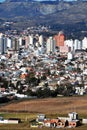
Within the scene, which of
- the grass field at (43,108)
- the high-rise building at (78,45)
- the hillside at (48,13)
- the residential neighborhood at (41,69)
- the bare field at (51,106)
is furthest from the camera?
the hillside at (48,13)

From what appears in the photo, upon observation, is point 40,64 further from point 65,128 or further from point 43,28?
point 43,28

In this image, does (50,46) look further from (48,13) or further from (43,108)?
→ (48,13)

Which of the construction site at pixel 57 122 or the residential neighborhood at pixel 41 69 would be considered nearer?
the construction site at pixel 57 122

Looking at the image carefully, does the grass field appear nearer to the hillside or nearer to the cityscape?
the cityscape

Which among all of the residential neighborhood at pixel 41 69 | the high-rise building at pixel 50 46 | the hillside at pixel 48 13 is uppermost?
the hillside at pixel 48 13

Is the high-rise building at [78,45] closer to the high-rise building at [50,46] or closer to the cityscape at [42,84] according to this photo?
the cityscape at [42,84]

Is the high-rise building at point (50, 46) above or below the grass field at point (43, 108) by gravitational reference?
above

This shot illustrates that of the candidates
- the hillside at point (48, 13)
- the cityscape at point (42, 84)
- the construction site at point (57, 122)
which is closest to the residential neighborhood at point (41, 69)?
the cityscape at point (42, 84)

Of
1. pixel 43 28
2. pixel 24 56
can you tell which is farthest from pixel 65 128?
pixel 43 28

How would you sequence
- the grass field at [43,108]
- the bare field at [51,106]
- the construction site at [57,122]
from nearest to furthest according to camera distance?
the construction site at [57,122]
the grass field at [43,108]
the bare field at [51,106]

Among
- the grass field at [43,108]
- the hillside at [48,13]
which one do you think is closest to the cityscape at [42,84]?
the grass field at [43,108]

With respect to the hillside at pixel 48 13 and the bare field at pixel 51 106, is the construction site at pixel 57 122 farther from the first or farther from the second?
the hillside at pixel 48 13
